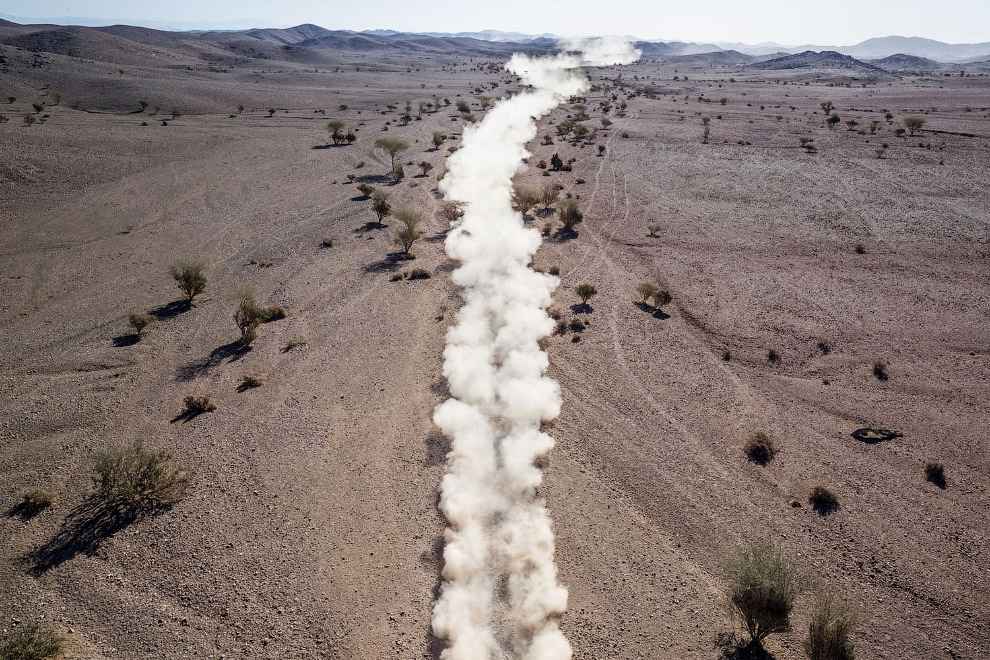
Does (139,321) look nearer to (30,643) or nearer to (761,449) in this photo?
(30,643)

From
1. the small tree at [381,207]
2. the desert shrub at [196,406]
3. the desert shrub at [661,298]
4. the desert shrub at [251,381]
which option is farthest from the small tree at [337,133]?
the desert shrub at [196,406]

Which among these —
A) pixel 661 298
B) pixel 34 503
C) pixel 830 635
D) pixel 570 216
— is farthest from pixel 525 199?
pixel 830 635

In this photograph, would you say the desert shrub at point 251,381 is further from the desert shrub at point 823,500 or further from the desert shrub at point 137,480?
the desert shrub at point 823,500

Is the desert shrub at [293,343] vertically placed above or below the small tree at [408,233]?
below

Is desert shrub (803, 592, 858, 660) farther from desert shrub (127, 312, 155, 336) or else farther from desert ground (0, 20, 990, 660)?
desert shrub (127, 312, 155, 336)

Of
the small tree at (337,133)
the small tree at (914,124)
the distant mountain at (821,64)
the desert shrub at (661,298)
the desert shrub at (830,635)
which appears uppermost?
the distant mountain at (821,64)

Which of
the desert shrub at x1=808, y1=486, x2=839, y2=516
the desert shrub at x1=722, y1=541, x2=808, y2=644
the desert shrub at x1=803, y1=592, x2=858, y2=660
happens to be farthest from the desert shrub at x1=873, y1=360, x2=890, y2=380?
the desert shrub at x1=803, y1=592, x2=858, y2=660

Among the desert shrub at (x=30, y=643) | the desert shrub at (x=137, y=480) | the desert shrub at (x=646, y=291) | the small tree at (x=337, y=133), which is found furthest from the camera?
the small tree at (x=337, y=133)
